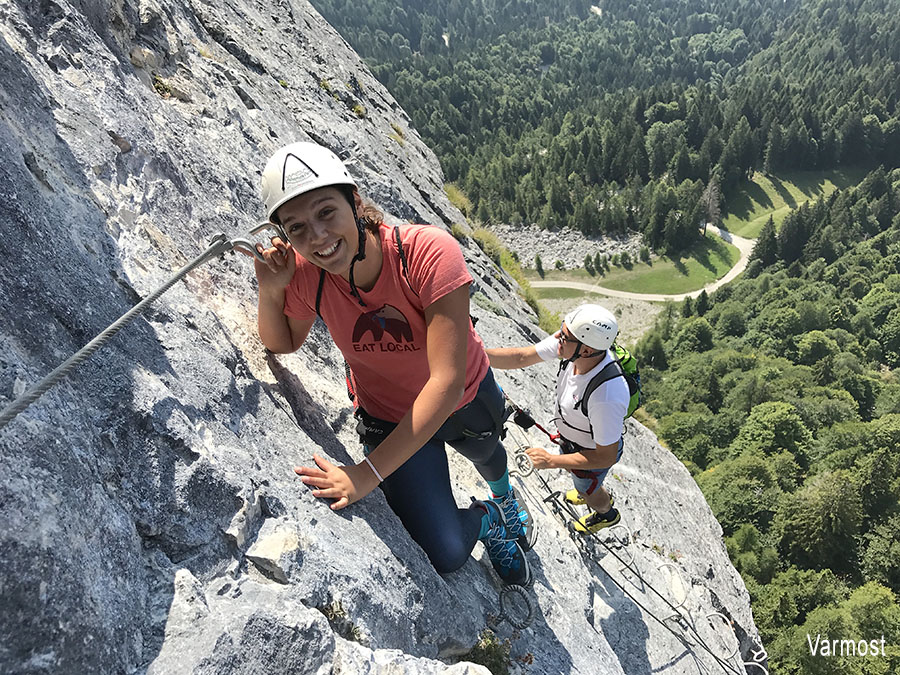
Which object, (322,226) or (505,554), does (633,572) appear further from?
(322,226)

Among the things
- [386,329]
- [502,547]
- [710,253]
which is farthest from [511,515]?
[710,253]

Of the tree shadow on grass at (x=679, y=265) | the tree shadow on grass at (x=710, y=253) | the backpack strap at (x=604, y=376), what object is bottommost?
the tree shadow on grass at (x=710, y=253)

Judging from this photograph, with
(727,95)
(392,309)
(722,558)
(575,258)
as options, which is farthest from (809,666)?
(727,95)

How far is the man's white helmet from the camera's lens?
17.2ft

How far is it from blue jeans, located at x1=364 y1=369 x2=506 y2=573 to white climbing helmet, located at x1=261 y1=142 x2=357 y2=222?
79.9 inches

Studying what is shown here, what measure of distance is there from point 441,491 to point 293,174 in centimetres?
256

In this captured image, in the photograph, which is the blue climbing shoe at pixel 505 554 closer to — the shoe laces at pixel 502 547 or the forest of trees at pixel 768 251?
the shoe laces at pixel 502 547

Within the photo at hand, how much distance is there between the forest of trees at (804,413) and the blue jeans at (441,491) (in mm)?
35568

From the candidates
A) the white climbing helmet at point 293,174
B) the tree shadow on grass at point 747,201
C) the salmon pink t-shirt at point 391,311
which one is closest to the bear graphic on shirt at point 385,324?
the salmon pink t-shirt at point 391,311

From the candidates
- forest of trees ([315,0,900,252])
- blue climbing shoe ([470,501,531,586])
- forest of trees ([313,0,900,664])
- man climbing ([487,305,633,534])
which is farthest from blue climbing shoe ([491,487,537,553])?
forest of trees ([315,0,900,252])

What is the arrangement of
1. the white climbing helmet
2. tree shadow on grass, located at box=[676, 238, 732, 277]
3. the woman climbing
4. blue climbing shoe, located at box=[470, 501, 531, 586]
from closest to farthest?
1. the white climbing helmet
2. the woman climbing
3. blue climbing shoe, located at box=[470, 501, 531, 586]
4. tree shadow on grass, located at box=[676, 238, 732, 277]

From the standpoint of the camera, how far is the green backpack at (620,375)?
17.6ft

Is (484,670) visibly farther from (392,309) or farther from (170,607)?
(392,309)

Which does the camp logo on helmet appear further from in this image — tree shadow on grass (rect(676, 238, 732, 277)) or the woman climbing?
tree shadow on grass (rect(676, 238, 732, 277))
